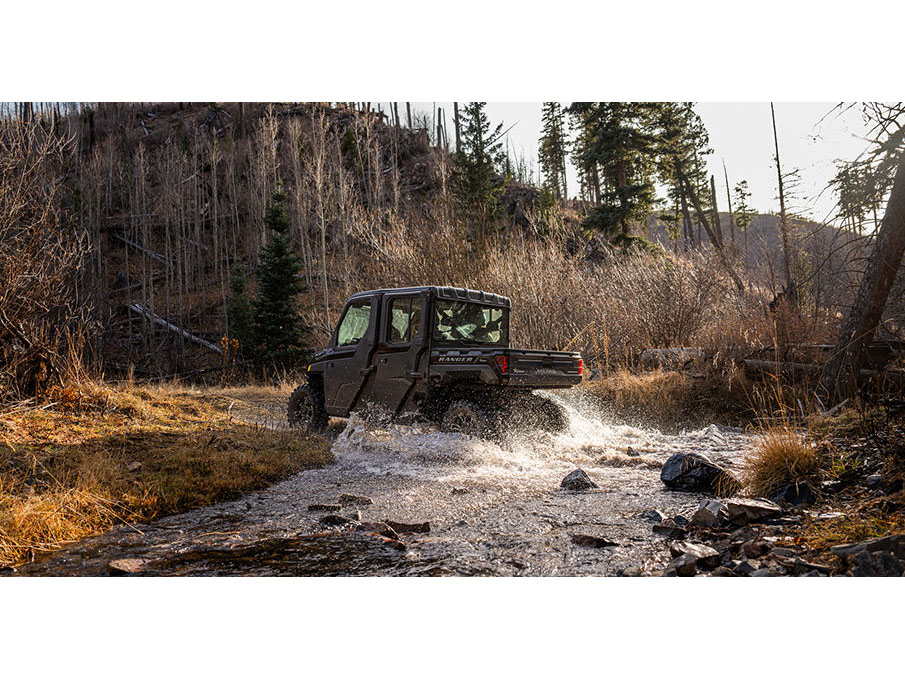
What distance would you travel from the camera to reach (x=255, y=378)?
20.3 metres

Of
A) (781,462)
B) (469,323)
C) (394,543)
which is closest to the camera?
(394,543)

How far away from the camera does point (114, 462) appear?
5.52 metres

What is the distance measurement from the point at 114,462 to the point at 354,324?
3.08m

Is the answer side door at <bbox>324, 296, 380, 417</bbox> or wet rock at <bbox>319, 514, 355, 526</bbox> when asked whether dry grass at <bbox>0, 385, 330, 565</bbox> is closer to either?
side door at <bbox>324, 296, 380, 417</bbox>

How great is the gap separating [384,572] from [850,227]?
5.42m

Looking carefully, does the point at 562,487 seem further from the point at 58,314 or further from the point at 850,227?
the point at 58,314

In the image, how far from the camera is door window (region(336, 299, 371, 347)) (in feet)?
24.2

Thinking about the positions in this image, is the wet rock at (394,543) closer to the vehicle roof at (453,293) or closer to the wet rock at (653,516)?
the wet rock at (653,516)

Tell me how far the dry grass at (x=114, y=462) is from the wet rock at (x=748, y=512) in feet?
12.9

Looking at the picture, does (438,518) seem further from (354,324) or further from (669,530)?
(354,324)

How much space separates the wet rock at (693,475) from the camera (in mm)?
4828

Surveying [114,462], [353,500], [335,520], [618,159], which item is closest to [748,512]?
[335,520]
